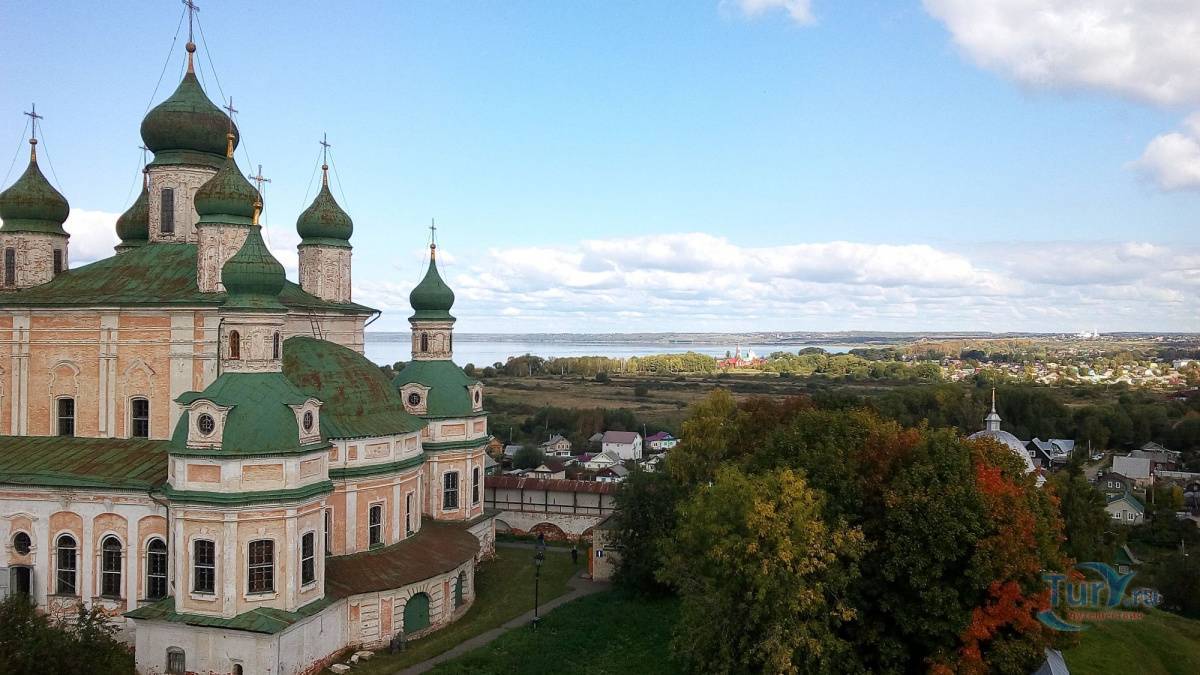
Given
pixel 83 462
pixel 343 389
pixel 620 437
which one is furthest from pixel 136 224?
pixel 620 437

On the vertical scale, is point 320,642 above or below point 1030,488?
below

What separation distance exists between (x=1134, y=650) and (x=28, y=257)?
36.0 metres

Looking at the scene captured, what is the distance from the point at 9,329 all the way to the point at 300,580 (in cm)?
1352

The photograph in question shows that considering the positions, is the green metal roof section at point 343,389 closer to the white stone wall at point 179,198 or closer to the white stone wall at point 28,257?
the white stone wall at point 179,198

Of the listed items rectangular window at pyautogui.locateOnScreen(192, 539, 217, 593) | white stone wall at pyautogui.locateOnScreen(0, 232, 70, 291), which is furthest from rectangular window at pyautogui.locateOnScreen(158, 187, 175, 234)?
rectangular window at pyautogui.locateOnScreen(192, 539, 217, 593)

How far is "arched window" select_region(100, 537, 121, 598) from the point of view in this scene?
2309 cm

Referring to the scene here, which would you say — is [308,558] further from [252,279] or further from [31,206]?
[31,206]

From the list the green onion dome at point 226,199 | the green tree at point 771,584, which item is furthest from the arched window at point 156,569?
the green tree at point 771,584

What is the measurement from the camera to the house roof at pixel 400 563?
23.3 metres

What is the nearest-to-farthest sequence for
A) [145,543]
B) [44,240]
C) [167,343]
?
[145,543], [167,343], [44,240]

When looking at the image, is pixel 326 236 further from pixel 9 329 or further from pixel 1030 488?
pixel 1030 488

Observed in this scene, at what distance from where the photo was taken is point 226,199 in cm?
2455

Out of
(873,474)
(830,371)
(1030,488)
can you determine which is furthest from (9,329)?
(830,371)

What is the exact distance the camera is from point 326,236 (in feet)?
106
